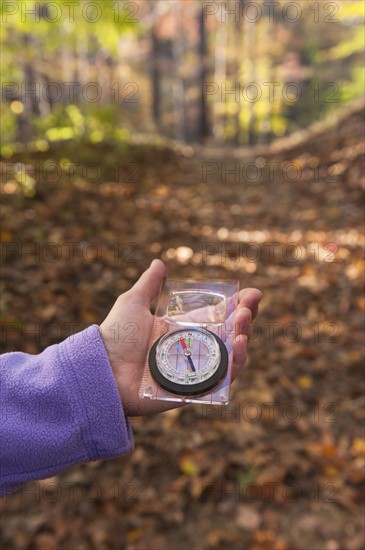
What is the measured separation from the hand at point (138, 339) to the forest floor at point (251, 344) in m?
1.72

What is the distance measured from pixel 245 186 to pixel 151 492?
26.8 ft

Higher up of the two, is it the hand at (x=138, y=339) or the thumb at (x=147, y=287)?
the thumb at (x=147, y=287)

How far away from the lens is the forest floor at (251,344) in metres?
3.21

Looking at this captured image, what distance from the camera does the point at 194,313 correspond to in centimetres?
228

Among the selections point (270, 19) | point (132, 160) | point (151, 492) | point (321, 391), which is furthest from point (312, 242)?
point (270, 19)

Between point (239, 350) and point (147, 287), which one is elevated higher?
point (147, 287)

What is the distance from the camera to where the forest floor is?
321 centimetres

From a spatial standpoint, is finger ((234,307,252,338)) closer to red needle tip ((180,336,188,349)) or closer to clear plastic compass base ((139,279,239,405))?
clear plastic compass base ((139,279,239,405))

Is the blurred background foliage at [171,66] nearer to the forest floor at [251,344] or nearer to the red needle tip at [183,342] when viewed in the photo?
the forest floor at [251,344]

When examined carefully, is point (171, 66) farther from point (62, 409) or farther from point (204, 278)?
point (62, 409)

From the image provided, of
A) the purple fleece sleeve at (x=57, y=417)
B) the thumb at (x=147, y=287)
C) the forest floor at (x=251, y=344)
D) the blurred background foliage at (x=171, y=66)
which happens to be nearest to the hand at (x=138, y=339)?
the thumb at (x=147, y=287)

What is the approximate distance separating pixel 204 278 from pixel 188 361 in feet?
12.3

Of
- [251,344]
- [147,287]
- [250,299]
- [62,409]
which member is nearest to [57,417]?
[62,409]

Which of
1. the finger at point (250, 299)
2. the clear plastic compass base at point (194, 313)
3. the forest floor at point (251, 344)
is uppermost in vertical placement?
the finger at point (250, 299)
